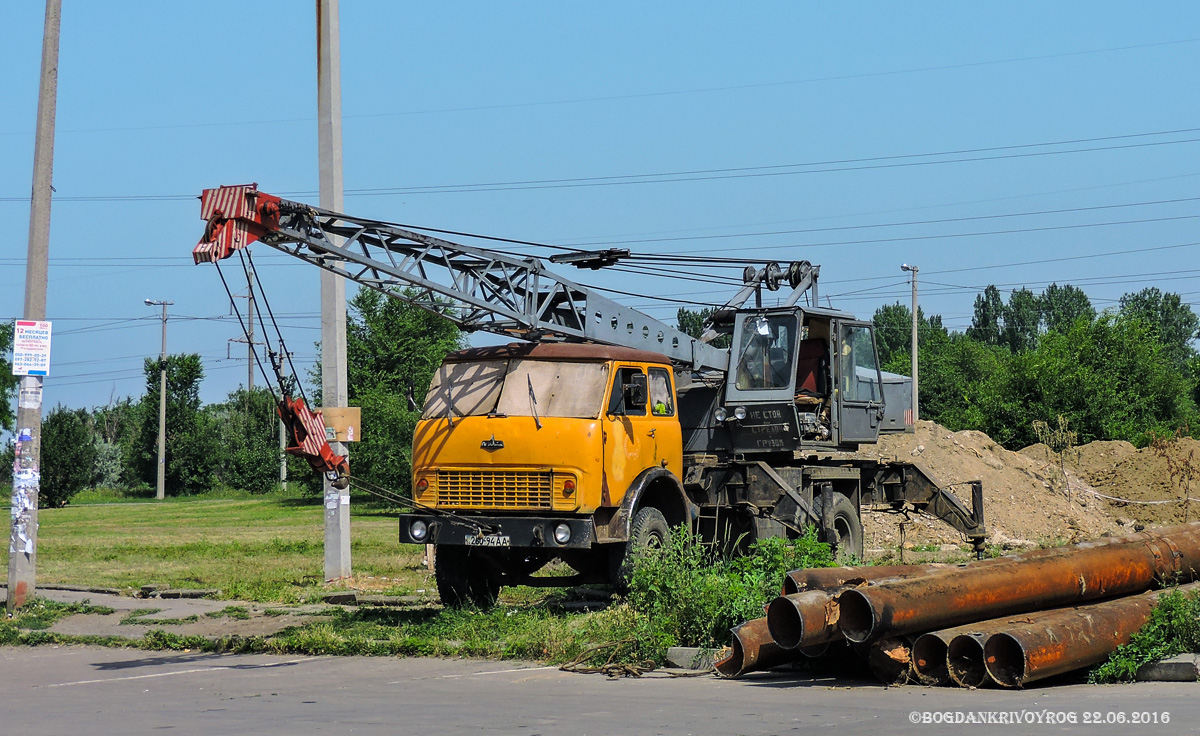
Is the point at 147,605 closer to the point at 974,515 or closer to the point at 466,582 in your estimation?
the point at 466,582

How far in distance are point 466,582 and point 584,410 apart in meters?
2.58

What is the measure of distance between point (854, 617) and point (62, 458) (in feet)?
185

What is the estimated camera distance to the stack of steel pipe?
8.96m

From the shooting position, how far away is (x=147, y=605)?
16344 mm

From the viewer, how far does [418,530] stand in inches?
535

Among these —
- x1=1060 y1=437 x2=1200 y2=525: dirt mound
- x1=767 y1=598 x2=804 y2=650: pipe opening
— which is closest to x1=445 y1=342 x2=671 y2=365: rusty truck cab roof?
x1=767 y1=598 x2=804 y2=650: pipe opening

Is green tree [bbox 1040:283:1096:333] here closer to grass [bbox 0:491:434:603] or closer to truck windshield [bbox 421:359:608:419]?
grass [bbox 0:491:434:603]

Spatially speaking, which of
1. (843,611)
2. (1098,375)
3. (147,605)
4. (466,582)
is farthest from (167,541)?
(1098,375)

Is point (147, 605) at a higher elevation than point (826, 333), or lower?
lower

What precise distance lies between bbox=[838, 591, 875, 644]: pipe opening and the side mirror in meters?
5.30

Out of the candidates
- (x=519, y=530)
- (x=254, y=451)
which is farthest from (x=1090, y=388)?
(x=254, y=451)

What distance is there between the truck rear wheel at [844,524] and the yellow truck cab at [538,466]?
2.91m

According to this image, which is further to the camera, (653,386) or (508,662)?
(653,386)

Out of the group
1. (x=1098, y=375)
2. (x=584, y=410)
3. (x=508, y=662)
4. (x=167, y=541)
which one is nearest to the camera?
(x=508, y=662)
